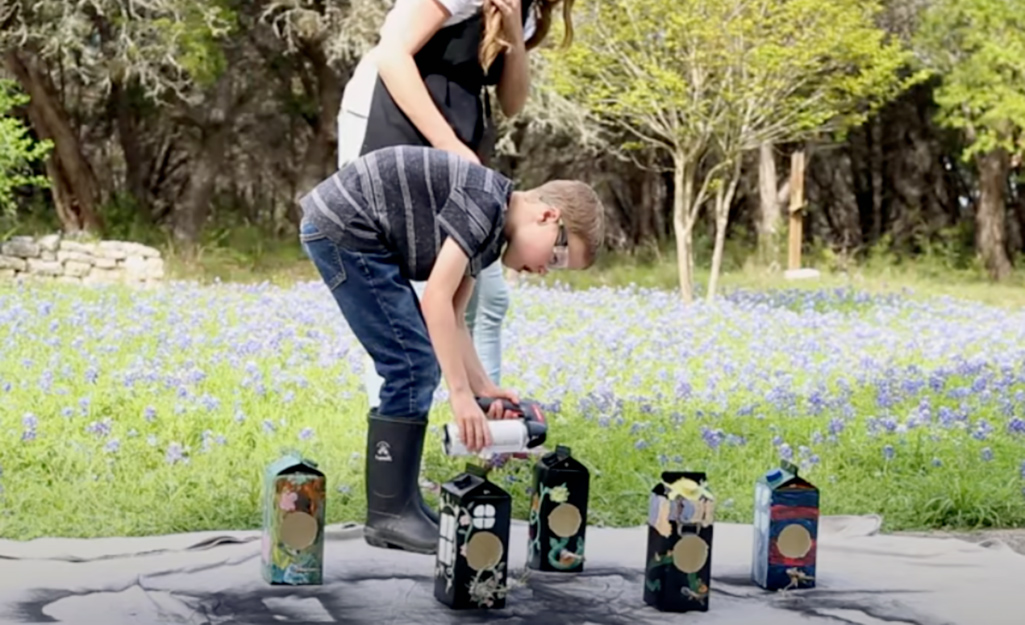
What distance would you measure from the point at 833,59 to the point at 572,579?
412 inches

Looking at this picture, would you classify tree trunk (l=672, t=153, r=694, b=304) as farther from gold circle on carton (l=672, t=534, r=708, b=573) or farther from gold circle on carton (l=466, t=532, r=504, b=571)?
gold circle on carton (l=466, t=532, r=504, b=571)

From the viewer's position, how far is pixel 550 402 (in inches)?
248

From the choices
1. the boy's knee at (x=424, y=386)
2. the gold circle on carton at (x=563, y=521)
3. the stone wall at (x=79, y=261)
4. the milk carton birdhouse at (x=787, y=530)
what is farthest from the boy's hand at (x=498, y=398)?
the stone wall at (x=79, y=261)

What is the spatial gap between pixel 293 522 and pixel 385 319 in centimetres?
59

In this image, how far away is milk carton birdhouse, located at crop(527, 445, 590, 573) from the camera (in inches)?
141

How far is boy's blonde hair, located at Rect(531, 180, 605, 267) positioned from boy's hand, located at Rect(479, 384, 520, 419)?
1.34 ft

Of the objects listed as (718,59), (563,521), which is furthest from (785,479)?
(718,59)

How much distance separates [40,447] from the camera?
512cm

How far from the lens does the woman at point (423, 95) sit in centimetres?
374

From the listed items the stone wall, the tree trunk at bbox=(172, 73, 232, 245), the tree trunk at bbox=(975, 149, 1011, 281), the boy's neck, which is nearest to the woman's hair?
the boy's neck

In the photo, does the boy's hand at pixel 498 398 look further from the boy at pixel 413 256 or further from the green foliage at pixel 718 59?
the green foliage at pixel 718 59

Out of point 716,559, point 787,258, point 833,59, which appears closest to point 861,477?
point 716,559

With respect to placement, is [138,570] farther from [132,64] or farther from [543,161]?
[543,161]

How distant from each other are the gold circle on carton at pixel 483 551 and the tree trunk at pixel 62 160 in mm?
13833
